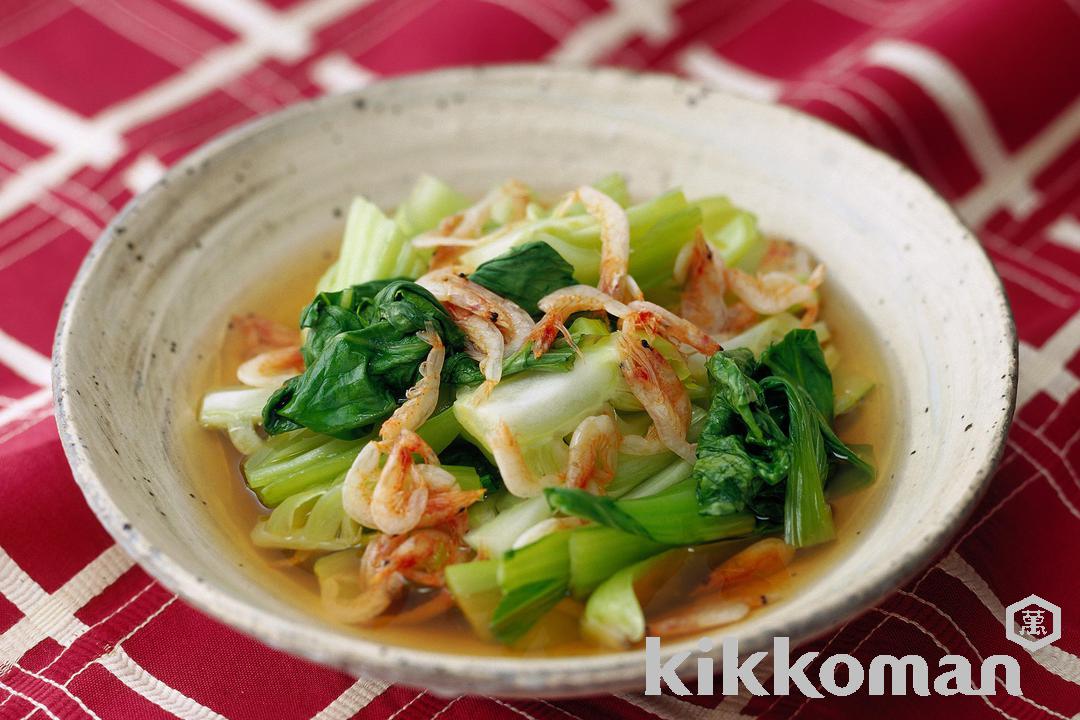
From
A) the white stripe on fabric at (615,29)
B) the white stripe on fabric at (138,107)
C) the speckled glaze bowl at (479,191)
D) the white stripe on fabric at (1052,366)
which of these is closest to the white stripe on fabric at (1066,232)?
the white stripe on fabric at (1052,366)

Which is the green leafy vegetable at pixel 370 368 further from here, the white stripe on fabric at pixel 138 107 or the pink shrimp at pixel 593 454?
the white stripe on fabric at pixel 138 107

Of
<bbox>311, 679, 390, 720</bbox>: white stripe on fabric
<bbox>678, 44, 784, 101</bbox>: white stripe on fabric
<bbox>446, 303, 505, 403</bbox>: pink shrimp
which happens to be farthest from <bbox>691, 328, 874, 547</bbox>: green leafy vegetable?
<bbox>678, 44, 784, 101</bbox>: white stripe on fabric

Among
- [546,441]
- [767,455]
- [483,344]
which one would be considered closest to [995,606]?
[767,455]

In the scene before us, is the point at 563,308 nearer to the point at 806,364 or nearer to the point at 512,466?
the point at 512,466

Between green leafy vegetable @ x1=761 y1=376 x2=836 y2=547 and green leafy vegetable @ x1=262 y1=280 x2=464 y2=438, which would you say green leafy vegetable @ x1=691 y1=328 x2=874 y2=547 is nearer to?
green leafy vegetable @ x1=761 y1=376 x2=836 y2=547

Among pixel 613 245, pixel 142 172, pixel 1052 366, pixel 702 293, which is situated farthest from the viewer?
pixel 142 172

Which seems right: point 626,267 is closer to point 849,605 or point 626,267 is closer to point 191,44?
point 849,605
